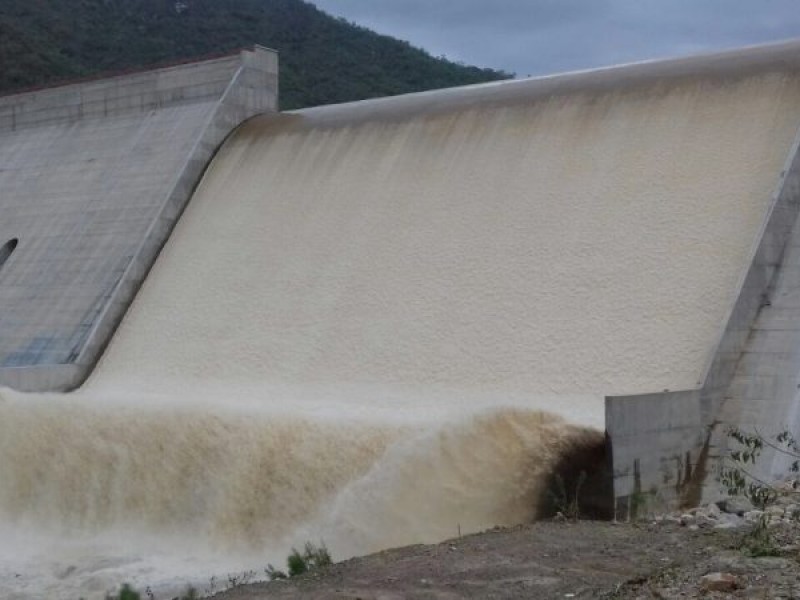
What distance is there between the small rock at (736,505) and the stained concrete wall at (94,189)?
735cm

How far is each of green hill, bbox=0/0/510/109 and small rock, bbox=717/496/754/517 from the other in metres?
21.6

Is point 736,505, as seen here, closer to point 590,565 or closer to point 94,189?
point 590,565

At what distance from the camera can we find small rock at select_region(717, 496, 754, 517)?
7418 mm

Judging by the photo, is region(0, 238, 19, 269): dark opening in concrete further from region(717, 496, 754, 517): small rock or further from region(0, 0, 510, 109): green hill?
region(0, 0, 510, 109): green hill

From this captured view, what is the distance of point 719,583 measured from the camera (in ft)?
16.8

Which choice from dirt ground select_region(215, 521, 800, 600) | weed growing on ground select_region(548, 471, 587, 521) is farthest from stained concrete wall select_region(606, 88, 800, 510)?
dirt ground select_region(215, 521, 800, 600)

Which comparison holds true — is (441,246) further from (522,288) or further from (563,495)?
(563,495)

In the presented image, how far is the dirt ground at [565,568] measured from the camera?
5363 millimetres

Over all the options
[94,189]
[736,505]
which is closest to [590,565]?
[736,505]

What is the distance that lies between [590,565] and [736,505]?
1.74 m

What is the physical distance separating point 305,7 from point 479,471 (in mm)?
30824

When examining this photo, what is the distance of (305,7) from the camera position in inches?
1451

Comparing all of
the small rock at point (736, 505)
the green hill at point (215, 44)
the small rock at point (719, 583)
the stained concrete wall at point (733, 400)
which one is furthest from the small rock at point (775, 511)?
the green hill at point (215, 44)

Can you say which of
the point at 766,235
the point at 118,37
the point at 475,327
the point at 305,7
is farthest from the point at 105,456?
the point at 305,7
